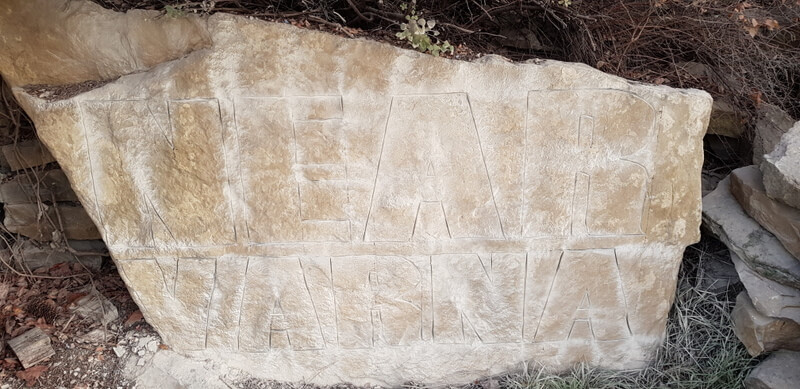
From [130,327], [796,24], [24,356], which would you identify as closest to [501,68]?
[796,24]

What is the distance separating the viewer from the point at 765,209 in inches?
105

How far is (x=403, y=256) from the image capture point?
2.71 meters

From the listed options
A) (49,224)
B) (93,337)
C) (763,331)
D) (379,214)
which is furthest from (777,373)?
(49,224)

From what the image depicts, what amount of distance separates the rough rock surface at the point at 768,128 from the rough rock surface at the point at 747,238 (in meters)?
0.19

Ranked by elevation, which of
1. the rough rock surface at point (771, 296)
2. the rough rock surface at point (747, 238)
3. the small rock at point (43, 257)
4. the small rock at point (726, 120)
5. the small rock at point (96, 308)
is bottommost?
the small rock at point (96, 308)

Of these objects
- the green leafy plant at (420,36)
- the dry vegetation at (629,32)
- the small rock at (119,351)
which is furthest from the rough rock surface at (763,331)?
the small rock at (119,351)

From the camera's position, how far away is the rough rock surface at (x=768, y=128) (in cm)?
288

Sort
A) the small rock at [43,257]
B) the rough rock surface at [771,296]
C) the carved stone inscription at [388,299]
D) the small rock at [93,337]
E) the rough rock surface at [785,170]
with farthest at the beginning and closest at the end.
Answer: the small rock at [43,257] → the small rock at [93,337] → the carved stone inscription at [388,299] → the rough rock surface at [771,296] → the rough rock surface at [785,170]

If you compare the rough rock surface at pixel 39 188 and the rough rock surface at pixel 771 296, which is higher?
the rough rock surface at pixel 39 188

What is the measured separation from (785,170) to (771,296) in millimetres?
529

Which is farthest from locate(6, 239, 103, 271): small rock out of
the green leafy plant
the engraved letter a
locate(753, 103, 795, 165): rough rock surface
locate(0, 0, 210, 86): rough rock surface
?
locate(753, 103, 795, 165): rough rock surface

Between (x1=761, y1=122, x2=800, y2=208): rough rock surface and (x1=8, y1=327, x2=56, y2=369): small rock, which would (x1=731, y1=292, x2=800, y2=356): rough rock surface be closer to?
(x1=761, y1=122, x2=800, y2=208): rough rock surface

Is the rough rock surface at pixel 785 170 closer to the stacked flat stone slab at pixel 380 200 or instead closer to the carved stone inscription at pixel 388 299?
the stacked flat stone slab at pixel 380 200

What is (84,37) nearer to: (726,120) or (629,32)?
(629,32)
